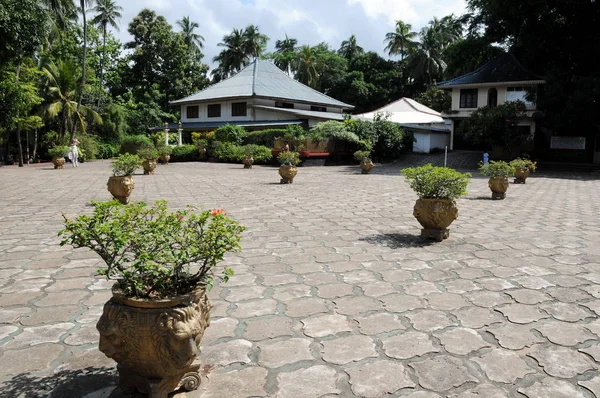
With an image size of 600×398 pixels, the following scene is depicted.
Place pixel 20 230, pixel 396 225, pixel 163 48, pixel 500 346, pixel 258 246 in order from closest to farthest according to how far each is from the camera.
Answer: pixel 500 346, pixel 258 246, pixel 20 230, pixel 396 225, pixel 163 48

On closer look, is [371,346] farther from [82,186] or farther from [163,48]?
[163,48]

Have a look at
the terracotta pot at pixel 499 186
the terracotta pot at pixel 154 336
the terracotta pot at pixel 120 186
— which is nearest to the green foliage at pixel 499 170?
the terracotta pot at pixel 499 186

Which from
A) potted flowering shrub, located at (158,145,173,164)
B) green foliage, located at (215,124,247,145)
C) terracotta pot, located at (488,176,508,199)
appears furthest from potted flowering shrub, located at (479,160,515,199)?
potted flowering shrub, located at (158,145,173,164)

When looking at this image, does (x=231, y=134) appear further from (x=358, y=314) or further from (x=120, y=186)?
(x=358, y=314)

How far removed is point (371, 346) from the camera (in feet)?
10.8

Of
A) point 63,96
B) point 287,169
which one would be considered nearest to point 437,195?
point 287,169

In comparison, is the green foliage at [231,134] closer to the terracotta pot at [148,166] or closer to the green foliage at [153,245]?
the terracotta pot at [148,166]

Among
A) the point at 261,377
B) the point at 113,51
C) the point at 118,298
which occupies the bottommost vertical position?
the point at 261,377

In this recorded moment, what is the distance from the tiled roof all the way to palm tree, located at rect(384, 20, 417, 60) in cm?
1579

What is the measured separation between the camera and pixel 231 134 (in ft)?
96.7

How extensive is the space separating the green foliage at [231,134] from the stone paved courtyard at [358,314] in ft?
72.1

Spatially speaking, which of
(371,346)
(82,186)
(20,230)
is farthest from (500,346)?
(82,186)

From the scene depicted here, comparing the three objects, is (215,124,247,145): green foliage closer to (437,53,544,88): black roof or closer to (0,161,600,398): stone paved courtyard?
(437,53,544,88): black roof

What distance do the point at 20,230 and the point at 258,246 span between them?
405 centimetres
